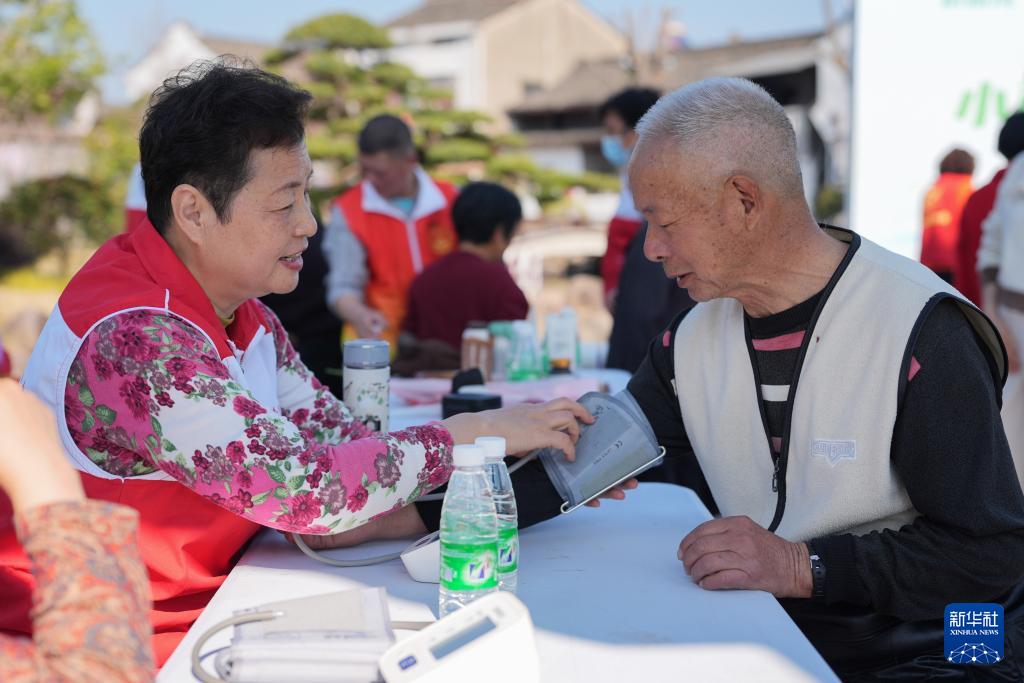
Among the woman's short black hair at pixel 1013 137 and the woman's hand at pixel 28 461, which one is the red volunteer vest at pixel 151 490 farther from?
the woman's short black hair at pixel 1013 137

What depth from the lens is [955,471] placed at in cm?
175

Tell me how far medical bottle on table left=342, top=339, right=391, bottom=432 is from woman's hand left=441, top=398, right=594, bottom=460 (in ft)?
1.95

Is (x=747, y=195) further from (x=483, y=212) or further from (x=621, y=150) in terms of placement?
(x=621, y=150)

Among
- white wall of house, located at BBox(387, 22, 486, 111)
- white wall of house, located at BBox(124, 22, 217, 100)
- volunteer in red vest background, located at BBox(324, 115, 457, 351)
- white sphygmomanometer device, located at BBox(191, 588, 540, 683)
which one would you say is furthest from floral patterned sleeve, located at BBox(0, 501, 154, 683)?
white wall of house, located at BBox(124, 22, 217, 100)

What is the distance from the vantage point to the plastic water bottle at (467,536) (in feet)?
4.91

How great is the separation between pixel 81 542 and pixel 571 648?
686 millimetres

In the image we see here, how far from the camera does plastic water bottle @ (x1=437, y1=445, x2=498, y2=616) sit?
58.9 inches

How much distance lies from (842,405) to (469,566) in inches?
32.7

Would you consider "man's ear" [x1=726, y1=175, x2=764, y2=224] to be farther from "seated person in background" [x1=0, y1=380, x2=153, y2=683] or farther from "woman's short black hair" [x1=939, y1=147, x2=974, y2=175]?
"woman's short black hair" [x1=939, y1=147, x2=974, y2=175]

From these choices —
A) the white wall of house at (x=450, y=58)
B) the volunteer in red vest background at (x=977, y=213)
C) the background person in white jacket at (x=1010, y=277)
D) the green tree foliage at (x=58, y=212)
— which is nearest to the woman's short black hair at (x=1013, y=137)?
the volunteer in red vest background at (x=977, y=213)

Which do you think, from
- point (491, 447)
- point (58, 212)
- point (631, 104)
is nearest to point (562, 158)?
point (58, 212)

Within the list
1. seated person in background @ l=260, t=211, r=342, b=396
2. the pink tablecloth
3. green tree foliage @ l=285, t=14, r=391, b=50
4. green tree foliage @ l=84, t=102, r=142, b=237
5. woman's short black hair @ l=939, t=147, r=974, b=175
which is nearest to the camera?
the pink tablecloth

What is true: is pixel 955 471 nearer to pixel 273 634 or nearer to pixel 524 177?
pixel 273 634

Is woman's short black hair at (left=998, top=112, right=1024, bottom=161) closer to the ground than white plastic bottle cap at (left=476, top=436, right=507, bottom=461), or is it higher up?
higher up
